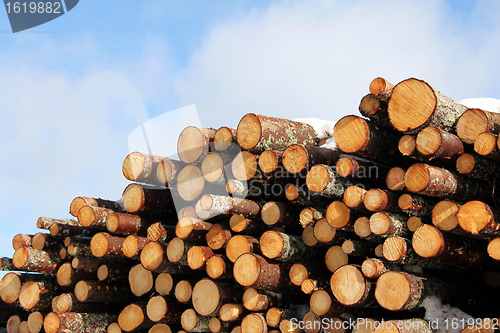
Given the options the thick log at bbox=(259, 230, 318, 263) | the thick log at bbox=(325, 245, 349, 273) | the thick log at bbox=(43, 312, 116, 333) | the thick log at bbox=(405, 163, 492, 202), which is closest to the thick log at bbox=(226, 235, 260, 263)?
the thick log at bbox=(259, 230, 318, 263)

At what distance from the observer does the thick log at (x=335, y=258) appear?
Answer: 391cm

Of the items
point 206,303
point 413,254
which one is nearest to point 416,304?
point 413,254

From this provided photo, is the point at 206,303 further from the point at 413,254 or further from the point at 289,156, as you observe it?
the point at 413,254

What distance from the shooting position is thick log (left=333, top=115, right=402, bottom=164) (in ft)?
12.0

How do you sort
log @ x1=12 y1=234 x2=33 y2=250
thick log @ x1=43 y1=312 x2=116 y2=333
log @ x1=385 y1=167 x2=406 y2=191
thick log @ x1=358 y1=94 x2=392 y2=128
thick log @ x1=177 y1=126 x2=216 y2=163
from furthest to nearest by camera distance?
1. log @ x1=12 y1=234 x2=33 y2=250
2. thick log @ x1=43 y1=312 x2=116 y2=333
3. thick log @ x1=177 y1=126 x2=216 y2=163
4. thick log @ x1=358 y1=94 x2=392 y2=128
5. log @ x1=385 y1=167 x2=406 y2=191

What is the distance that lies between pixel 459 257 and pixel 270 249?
63.8 inches

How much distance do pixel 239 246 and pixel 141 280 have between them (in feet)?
4.56

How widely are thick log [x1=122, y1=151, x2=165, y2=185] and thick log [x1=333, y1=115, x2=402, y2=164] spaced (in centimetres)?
200

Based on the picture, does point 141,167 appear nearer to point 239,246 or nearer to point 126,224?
point 126,224

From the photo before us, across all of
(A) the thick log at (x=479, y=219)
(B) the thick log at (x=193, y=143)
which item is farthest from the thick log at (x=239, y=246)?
(A) the thick log at (x=479, y=219)

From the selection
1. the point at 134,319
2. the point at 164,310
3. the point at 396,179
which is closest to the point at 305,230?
the point at 396,179

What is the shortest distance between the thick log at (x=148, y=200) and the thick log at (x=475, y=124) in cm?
289

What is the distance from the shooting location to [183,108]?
4.60 meters

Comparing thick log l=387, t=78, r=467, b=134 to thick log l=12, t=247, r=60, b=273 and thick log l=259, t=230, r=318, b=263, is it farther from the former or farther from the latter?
thick log l=12, t=247, r=60, b=273
